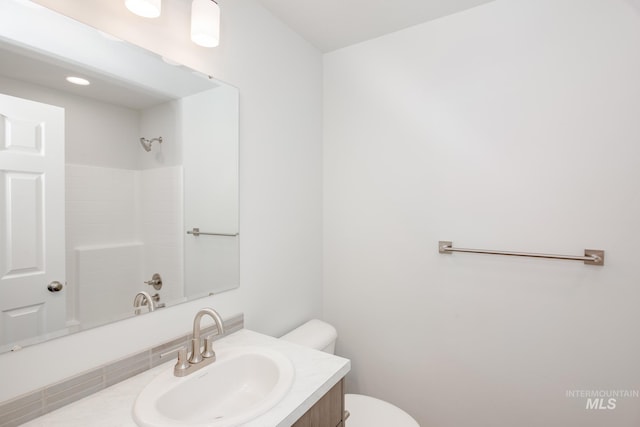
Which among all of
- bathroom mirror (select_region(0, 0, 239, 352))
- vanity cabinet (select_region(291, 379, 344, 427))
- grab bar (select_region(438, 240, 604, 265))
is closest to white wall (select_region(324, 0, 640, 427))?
grab bar (select_region(438, 240, 604, 265))

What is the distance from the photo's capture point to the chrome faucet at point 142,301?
3.24 ft

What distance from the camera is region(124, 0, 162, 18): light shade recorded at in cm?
88

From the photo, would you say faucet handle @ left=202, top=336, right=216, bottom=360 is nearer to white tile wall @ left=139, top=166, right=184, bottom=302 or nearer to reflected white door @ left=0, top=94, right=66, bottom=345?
white tile wall @ left=139, top=166, right=184, bottom=302

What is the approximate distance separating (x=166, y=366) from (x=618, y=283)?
5.90 feet

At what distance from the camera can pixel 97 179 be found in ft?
2.95

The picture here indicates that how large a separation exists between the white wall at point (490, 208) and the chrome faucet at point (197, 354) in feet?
3.35

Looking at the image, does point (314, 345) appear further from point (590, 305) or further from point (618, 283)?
point (618, 283)

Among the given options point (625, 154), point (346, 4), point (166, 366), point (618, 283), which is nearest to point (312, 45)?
point (346, 4)

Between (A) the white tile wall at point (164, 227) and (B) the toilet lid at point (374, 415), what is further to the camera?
(B) the toilet lid at point (374, 415)

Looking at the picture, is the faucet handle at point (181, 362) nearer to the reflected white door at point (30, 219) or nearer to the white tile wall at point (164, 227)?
the white tile wall at point (164, 227)

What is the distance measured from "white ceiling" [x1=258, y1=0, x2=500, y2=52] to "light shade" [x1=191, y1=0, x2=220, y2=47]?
1.63ft

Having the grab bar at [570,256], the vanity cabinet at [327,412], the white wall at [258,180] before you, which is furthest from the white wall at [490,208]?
the vanity cabinet at [327,412]

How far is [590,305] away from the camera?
1271 mm

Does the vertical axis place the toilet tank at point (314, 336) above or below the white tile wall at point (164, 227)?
below
